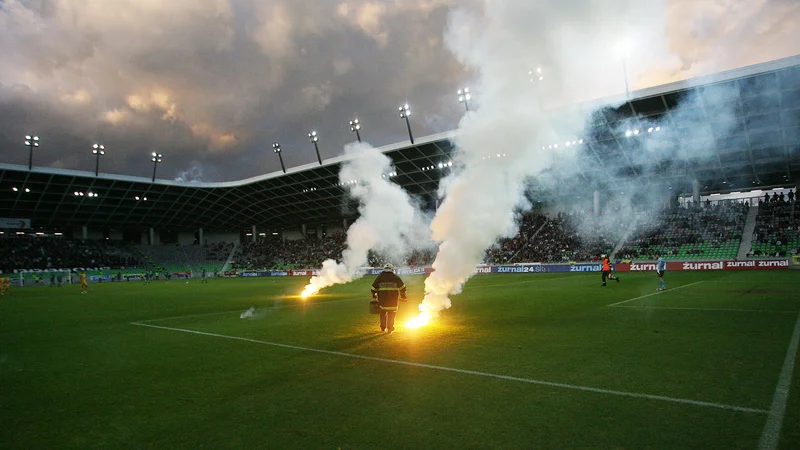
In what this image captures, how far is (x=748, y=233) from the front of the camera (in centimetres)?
3706

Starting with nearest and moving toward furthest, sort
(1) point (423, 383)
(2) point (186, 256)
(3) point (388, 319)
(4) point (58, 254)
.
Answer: (1) point (423, 383)
(3) point (388, 319)
(4) point (58, 254)
(2) point (186, 256)

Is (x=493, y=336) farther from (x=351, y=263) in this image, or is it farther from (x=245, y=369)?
(x=351, y=263)

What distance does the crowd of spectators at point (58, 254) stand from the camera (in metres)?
54.1

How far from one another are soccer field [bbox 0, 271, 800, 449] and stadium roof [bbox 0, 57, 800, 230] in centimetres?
845

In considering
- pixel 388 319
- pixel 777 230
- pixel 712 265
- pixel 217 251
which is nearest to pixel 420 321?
pixel 388 319

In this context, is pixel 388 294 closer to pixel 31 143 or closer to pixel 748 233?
pixel 748 233

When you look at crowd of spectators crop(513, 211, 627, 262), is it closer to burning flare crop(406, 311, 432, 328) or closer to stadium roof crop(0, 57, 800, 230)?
stadium roof crop(0, 57, 800, 230)

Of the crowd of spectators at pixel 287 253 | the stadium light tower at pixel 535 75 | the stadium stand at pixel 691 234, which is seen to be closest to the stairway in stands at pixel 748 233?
the stadium stand at pixel 691 234

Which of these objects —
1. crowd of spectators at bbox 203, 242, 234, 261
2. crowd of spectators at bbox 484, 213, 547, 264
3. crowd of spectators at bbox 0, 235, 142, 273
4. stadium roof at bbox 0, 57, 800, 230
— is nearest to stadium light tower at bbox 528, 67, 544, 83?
stadium roof at bbox 0, 57, 800, 230

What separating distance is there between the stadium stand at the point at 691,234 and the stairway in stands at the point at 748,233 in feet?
1.06

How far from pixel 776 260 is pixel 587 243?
13406 millimetres

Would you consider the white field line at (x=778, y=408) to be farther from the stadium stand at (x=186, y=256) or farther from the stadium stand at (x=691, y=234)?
the stadium stand at (x=186, y=256)

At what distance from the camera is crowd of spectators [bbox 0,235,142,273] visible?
5409 cm

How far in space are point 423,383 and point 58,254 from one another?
2623 inches
